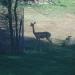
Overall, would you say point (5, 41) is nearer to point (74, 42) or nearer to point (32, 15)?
point (74, 42)

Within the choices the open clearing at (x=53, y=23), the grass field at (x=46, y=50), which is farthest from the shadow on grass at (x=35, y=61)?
the open clearing at (x=53, y=23)

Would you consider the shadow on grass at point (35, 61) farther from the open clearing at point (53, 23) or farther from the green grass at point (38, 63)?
the open clearing at point (53, 23)

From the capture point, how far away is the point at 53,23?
67.9 ft

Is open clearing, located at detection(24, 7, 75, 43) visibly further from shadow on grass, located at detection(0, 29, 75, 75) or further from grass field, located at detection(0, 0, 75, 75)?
shadow on grass, located at detection(0, 29, 75, 75)

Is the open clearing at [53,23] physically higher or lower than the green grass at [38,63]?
lower

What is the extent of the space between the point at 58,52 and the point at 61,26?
23.0 feet

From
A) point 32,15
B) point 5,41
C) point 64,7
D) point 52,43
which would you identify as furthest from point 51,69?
point 64,7

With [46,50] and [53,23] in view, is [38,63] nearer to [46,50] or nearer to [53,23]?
[46,50]

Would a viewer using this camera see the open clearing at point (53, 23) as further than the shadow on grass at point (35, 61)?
Yes

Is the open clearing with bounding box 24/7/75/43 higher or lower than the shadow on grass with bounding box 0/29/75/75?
lower

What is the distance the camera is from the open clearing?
60.1 feet

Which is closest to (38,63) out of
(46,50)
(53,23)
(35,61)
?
(35,61)

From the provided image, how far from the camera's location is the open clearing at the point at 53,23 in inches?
722

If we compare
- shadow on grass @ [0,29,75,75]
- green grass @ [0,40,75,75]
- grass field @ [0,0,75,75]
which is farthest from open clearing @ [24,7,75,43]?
green grass @ [0,40,75,75]
